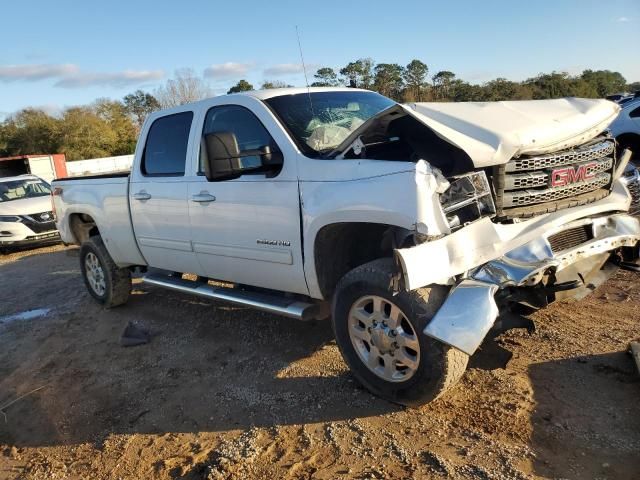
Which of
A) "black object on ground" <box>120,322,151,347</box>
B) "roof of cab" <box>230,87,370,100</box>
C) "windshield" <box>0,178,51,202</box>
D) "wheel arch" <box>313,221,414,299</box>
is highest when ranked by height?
"roof of cab" <box>230,87,370,100</box>

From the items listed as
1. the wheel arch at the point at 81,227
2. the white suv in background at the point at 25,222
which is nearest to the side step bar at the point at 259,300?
the wheel arch at the point at 81,227

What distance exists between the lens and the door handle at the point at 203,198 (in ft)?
14.4

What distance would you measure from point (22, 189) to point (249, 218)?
11249 mm

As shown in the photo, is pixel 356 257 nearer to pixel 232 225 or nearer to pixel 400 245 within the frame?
pixel 400 245

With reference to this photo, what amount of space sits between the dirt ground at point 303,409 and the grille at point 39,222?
23.2ft

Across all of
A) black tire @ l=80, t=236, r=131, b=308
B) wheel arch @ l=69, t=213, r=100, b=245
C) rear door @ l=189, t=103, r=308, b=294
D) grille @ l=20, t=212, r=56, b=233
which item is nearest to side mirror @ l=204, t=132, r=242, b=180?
rear door @ l=189, t=103, r=308, b=294

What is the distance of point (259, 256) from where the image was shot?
13.6ft

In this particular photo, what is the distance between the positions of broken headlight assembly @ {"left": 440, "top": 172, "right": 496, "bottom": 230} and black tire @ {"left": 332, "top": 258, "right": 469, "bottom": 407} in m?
0.44

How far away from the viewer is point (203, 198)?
4.47m

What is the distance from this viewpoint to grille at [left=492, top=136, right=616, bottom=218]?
3303 millimetres

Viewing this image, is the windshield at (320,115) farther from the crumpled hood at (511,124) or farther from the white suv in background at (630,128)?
the white suv in background at (630,128)

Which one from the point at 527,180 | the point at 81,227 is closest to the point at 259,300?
the point at 527,180

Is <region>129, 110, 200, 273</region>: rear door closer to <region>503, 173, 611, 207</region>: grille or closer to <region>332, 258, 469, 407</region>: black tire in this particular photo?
<region>332, 258, 469, 407</region>: black tire

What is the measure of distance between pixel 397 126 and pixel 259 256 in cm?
141
